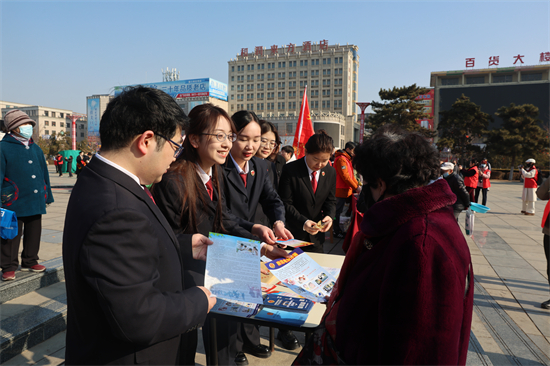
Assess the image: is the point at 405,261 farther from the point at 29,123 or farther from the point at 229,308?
the point at 29,123

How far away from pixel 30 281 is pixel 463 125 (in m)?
37.7

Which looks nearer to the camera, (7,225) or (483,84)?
(7,225)

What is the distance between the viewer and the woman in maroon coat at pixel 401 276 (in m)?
1.03

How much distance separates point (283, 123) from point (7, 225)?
71230 millimetres

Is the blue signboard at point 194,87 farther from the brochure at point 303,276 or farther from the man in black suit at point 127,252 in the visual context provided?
the man in black suit at point 127,252

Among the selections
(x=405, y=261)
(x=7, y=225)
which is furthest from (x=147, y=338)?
(x=7, y=225)

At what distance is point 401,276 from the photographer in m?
1.05

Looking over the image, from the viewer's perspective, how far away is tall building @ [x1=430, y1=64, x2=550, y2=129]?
176 feet

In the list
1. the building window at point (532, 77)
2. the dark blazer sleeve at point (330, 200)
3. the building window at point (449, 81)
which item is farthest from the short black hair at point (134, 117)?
the building window at point (532, 77)

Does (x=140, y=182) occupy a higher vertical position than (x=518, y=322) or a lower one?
higher

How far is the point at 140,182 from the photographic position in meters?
1.25

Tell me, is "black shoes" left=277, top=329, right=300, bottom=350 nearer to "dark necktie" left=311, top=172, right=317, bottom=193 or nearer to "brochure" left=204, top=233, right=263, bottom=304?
"dark necktie" left=311, top=172, right=317, bottom=193

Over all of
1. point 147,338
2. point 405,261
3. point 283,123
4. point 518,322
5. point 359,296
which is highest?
point 283,123

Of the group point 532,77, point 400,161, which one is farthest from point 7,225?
point 532,77
